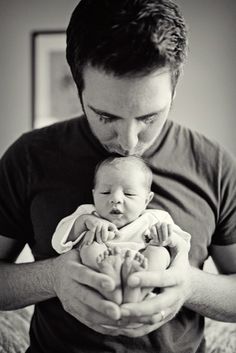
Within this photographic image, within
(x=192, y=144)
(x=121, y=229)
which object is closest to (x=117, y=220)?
(x=121, y=229)

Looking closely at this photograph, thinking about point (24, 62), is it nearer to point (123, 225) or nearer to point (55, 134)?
point (55, 134)

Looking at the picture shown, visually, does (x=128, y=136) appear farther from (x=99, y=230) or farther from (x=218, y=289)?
(x=218, y=289)

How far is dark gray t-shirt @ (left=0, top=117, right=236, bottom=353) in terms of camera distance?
1046mm

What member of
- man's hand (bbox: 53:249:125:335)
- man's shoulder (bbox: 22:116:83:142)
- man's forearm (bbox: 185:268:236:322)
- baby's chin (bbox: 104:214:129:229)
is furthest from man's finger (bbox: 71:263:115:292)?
man's shoulder (bbox: 22:116:83:142)

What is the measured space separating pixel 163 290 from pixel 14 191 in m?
0.40

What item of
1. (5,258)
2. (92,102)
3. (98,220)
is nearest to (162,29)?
(92,102)

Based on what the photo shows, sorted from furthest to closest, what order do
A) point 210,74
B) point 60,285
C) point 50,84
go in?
point 50,84 < point 210,74 < point 60,285

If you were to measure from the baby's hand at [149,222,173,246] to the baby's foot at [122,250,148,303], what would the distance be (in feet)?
0.17

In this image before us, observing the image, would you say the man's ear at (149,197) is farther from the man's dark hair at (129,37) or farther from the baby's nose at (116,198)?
the man's dark hair at (129,37)

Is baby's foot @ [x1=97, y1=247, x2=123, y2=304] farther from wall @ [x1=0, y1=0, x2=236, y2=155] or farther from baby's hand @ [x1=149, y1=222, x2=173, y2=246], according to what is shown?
wall @ [x1=0, y1=0, x2=236, y2=155]

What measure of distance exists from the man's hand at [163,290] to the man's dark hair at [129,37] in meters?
0.33

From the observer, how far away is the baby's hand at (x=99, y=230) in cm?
92

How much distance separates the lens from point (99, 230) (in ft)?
3.03

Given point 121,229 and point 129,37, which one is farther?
point 121,229
